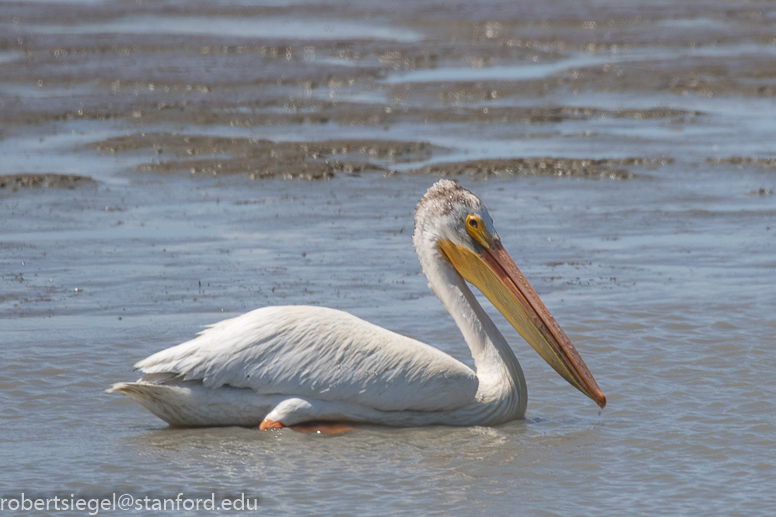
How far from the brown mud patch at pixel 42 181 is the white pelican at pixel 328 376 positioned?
245 inches

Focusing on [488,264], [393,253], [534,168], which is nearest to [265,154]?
[534,168]

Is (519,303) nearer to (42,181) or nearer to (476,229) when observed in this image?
(476,229)

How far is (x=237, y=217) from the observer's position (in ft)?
32.6

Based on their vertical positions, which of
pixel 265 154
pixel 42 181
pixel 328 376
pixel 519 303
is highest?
pixel 265 154

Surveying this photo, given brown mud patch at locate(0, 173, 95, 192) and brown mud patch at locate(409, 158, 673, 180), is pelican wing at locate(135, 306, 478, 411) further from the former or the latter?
brown mud patch at locate(409, 158, 673, 180)

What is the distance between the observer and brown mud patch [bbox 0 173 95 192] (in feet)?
36.0

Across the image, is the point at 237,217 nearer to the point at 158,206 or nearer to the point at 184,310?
the point at 158,206

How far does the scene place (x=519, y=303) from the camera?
5516 millimetres

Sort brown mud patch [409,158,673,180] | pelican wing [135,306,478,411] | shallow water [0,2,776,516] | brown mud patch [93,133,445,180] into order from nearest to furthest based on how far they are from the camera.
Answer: shallow water [0,2,776,516]
pelican wing [135,306,478,411]
brown mud patch [409,158,673,180]
brown mud patch [93,133,445,180]

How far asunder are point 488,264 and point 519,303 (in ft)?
0.78

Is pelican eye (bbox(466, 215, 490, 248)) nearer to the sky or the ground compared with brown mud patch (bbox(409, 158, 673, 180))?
nearer to the sky

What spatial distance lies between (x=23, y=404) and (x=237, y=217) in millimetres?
4458

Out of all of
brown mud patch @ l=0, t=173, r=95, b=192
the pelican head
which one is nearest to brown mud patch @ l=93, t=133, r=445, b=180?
brown mud patch @ l=0, t=173, r=95, b=192

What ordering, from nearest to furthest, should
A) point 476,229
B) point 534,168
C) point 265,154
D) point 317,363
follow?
point 317,363, point 476,229, point 534,168, point 265,154
